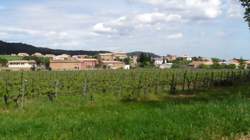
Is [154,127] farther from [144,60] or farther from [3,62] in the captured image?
[144,60]

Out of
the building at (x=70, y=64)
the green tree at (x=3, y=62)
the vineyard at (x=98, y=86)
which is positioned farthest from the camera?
the building at (x=70, y=64)

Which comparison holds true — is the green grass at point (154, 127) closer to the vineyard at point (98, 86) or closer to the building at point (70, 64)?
the vineyard at point (98, 86)

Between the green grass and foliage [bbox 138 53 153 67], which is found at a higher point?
the green grass

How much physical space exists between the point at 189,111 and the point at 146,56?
154m

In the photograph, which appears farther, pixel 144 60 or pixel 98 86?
pixel 144 60

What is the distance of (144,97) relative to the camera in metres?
32.7

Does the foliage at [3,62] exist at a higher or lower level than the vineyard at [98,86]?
lower

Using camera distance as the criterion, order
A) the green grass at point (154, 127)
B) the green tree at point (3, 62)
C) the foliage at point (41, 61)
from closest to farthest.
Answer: the green grass at point (154, 127), the green tree at point (3, 62), the foliage at point (41, 61)

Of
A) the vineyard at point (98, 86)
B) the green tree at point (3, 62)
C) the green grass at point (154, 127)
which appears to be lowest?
the green tree at point (3, 62)

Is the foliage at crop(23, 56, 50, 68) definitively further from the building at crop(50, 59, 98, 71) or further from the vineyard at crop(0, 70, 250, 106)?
the vineyard at crop(0, 70, 250, 106)

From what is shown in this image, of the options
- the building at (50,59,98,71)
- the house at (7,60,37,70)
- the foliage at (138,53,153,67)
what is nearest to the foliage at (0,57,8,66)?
the house at (7,60,37,70)

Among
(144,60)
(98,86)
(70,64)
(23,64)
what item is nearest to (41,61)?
(70,64)

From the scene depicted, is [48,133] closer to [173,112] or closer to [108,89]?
[173,112]

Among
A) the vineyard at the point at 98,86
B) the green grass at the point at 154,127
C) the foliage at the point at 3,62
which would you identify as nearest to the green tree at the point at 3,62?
the foliage at the point at 3,62
